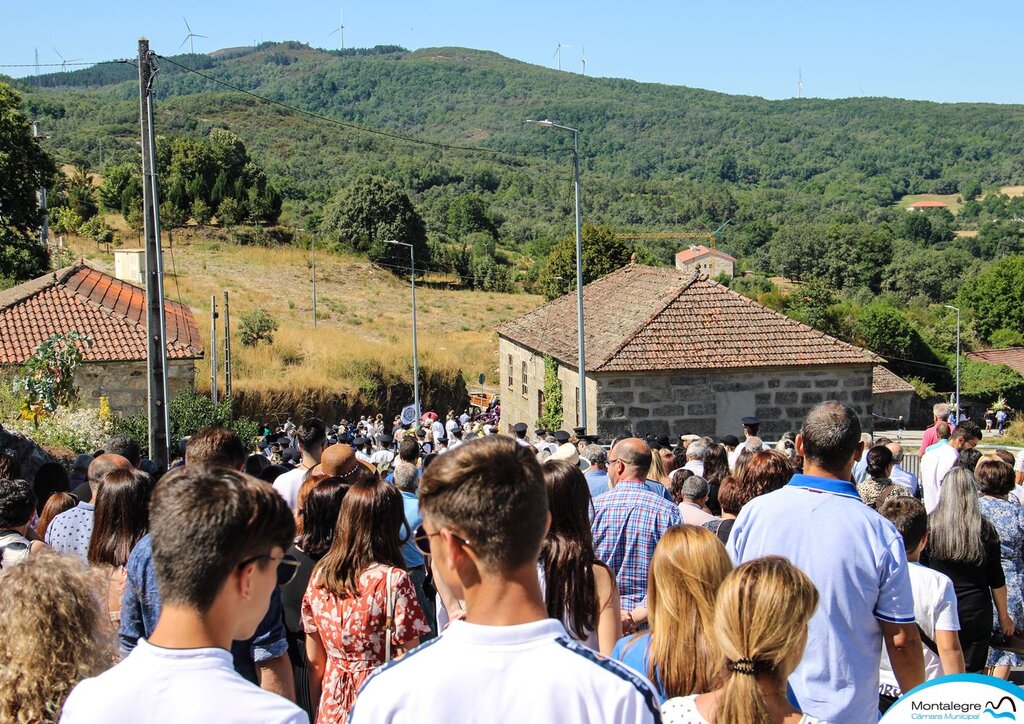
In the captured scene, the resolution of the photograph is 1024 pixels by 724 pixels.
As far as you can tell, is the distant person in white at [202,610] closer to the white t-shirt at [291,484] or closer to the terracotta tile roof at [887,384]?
the white t-shirt at [291,484]

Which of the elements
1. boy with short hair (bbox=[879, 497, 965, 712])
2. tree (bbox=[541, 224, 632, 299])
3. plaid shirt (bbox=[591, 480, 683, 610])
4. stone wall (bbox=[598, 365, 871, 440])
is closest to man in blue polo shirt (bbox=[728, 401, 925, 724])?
boy with short hair (bbox=[879, 497, 965, 712])

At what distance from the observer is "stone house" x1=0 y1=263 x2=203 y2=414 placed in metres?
25.0

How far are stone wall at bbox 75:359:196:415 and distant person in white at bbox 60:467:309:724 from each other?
23.4m

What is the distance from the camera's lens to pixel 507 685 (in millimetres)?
2373

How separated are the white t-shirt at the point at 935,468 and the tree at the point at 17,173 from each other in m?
28.9

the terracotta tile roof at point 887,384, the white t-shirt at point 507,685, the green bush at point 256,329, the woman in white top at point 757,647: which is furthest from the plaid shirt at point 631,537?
the terracotta tile roof at point 887,384

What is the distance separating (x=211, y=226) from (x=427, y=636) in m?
72.4

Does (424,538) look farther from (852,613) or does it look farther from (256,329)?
(256,329)

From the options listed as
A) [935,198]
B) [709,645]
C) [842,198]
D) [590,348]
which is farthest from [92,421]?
[935,198]

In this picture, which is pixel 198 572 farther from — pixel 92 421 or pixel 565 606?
pixel 92 421

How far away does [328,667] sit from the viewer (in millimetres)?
4480

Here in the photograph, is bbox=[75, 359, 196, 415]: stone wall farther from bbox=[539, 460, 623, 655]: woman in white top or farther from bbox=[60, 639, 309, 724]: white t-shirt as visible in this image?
bbox=[60, 639, 309, 724]: white t-shirt

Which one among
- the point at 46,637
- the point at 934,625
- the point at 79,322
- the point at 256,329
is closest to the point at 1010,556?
the point at 934,625

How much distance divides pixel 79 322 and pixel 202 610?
2609cm
